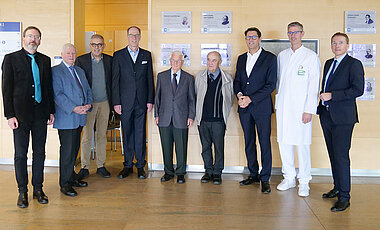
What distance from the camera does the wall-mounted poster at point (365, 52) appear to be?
5234 millimetres

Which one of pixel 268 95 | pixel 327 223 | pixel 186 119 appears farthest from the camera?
pixel 186 119

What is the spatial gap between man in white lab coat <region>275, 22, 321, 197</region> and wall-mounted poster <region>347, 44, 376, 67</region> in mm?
1256

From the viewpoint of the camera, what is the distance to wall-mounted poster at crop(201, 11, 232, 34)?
17.5 feet

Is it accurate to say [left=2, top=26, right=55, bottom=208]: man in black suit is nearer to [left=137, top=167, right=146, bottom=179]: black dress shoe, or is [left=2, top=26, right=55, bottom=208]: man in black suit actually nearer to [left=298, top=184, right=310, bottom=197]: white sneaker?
[left=137, top=167, right=146, bottom=179]: black dress shoe

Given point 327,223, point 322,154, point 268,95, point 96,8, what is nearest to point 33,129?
point 268,95

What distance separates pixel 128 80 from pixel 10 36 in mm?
2248

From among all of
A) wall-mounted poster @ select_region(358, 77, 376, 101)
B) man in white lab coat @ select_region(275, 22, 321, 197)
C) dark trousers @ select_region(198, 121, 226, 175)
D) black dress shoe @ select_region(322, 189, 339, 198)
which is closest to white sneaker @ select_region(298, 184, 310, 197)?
man in white lab coat @ select_region(275, 22, 321, 197)

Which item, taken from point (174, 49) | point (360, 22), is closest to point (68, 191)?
point (174, 49)

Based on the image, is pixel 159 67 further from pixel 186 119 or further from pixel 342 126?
pixel 342 126

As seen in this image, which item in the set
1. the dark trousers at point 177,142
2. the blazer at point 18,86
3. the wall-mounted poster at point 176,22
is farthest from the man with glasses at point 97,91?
the blazer at point 18,86

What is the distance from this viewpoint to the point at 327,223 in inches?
138

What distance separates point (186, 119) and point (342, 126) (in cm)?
195

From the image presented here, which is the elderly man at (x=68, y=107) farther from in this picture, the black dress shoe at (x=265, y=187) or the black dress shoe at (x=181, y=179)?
the black dress shoe at (x=265, y=187)

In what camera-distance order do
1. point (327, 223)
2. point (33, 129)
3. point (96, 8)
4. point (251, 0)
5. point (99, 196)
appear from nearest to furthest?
point (327, 223) → point (33, 129) → point (99, 196) → point (251, 0) → point (96, 8)
